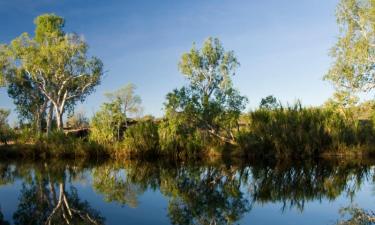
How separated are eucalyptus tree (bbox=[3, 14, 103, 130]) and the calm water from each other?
1936 cm

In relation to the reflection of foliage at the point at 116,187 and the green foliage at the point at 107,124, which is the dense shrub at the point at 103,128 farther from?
the reflection of foliage at the point at 116,187

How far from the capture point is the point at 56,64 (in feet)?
113

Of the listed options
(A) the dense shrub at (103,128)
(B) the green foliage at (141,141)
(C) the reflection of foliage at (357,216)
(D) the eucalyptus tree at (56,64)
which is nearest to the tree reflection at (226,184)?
(C) the reflection of foliage at (357,216)

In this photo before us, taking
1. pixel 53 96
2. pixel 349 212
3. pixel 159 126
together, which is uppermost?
pixel 53 96

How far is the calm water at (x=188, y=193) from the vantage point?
26.1ft

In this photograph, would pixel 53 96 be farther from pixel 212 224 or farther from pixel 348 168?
pixel 212 224

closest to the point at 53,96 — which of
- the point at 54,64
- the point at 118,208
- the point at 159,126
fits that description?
the point at 54,64

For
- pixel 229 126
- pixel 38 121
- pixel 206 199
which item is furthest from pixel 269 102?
pixel 38 121

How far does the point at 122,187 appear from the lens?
Answer: 1148cm

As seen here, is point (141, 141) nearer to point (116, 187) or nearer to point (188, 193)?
point (116, 187)

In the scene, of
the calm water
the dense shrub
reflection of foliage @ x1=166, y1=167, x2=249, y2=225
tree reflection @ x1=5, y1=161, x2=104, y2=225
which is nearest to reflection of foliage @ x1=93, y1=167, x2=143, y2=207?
the calm water

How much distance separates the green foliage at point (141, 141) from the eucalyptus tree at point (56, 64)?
48.6 feet

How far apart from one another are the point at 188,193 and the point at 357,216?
4023 millimetres

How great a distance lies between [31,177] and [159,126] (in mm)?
7881
